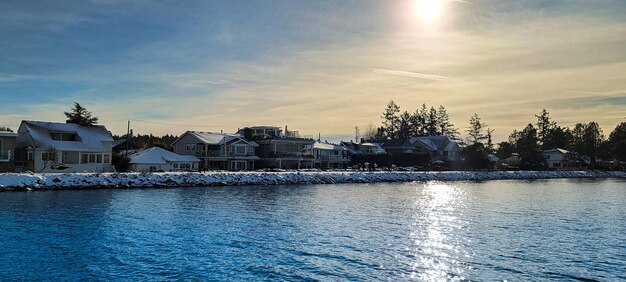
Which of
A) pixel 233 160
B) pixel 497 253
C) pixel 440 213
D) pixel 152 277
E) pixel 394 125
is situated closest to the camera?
pixel 152 277

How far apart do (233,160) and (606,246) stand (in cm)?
6052

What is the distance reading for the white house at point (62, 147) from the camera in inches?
2085

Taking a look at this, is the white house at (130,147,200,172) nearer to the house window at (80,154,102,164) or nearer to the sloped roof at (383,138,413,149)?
the house window at (80,154,102,164)

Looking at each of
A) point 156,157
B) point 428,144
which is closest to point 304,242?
point 156,157

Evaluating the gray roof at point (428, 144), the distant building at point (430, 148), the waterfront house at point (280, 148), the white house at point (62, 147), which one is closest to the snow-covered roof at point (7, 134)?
the white house at point (62, 147)

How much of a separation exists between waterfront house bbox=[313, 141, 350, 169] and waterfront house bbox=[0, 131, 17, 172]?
48.8 meters

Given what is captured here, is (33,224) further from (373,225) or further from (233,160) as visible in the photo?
(233,160)

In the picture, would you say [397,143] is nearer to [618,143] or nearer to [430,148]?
[430,148]

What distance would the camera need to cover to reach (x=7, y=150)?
49750mm

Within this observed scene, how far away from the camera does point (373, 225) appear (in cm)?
2375

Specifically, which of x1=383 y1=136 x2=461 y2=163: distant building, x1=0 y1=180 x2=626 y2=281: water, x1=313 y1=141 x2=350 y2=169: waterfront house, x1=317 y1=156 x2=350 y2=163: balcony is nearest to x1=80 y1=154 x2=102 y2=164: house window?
x1=0 y1=180 x2=626 y2=281: water

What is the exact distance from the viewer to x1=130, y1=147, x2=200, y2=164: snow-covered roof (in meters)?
61.2

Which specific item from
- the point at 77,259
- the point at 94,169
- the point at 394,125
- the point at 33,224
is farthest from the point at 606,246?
the point at 394,125

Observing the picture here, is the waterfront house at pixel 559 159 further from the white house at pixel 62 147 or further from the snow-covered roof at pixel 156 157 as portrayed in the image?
the white house at pixel 62 147
